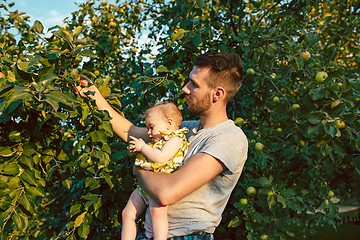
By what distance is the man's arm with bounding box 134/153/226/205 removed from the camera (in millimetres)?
1434

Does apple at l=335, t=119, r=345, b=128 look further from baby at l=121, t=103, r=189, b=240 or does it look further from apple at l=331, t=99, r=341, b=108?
baby at l=121, t=103, r=189, b=240

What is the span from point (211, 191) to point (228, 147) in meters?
0.23

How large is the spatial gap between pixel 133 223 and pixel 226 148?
0.66m

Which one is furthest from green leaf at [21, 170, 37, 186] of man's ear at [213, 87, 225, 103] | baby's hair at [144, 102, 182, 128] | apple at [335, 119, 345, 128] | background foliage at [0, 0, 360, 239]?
apple at [335, 119, 345, 128]

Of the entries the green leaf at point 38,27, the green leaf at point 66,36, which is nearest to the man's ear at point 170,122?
the green leaf at point 66,36

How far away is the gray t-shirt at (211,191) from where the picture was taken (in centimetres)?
151

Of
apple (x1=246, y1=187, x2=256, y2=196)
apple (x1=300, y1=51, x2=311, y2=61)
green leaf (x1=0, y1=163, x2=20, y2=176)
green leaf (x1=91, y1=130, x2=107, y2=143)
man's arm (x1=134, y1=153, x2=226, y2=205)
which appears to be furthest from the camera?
apple (x1=246, y1=187, x2=256, y2=196)

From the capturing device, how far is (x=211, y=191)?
159cm

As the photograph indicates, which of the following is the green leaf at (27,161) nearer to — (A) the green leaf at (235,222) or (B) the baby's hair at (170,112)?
(B) the baby's hair at (170,112)

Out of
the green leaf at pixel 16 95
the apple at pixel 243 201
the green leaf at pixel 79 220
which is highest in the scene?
the green leaf at pixel 16 95

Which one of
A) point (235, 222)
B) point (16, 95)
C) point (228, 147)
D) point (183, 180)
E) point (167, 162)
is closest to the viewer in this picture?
point (16, 95)

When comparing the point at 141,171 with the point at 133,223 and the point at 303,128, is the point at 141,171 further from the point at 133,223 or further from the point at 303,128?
the point at 303,128

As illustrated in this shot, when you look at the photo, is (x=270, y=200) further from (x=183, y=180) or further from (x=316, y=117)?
(x=183, y=180)

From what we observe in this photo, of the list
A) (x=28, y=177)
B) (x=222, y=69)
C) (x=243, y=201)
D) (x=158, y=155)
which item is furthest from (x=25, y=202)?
(x=243, y=201)
